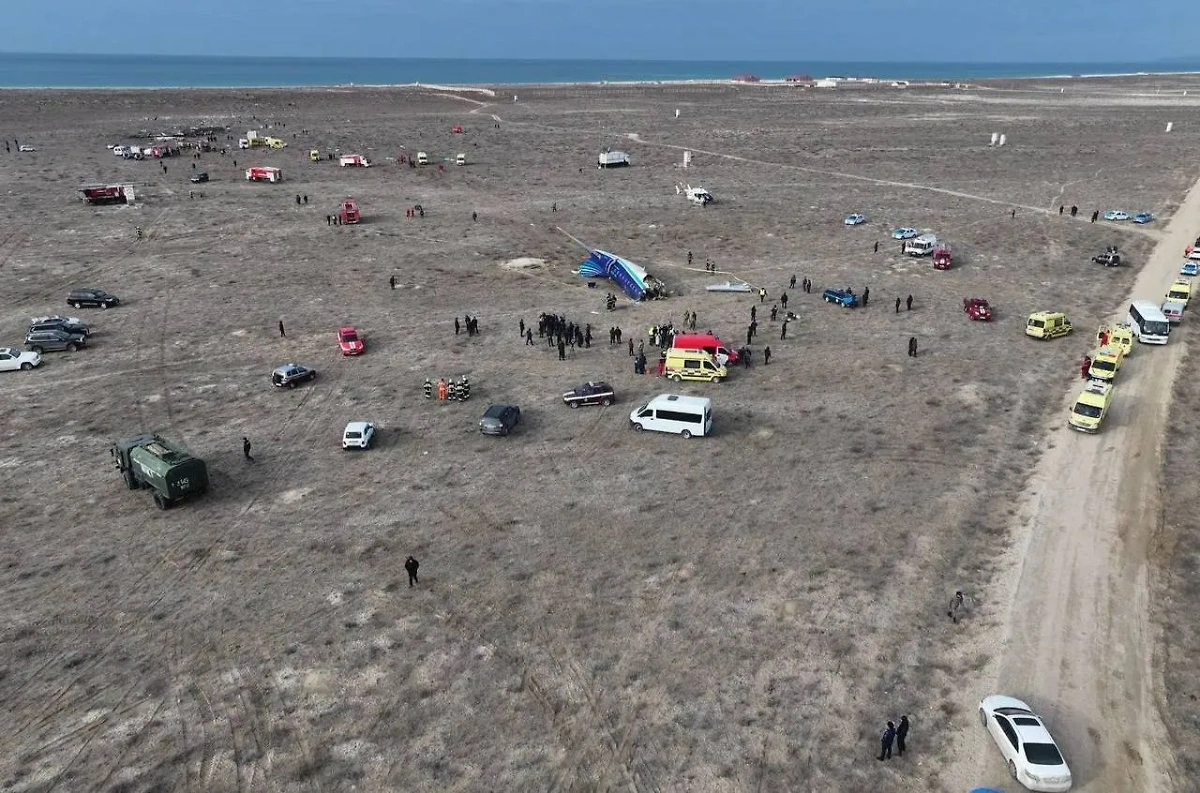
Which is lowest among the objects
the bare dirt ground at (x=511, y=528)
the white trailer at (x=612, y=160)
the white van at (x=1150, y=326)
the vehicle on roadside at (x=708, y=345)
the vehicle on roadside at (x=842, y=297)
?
the bare dirt ground at (x=511, y=528)

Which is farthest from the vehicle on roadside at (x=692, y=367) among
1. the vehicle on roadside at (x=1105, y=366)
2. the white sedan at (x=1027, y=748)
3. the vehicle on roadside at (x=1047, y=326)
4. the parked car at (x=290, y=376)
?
the white sedan at (x=1027, y=748)

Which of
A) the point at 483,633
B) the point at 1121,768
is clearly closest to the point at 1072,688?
the point at 1121,768

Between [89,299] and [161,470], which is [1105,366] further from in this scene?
[89,299]

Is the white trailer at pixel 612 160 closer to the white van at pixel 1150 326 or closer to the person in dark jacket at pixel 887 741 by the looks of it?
the white van at pixel 1150 326

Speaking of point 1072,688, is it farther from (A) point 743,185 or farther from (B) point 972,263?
(A) point 743,185

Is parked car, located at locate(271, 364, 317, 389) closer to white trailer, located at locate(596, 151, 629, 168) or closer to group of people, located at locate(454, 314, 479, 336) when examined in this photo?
group of people, located at locate(454, 314, 479, 336)

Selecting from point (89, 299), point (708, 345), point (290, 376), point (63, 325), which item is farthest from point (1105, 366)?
point (89, 299)
